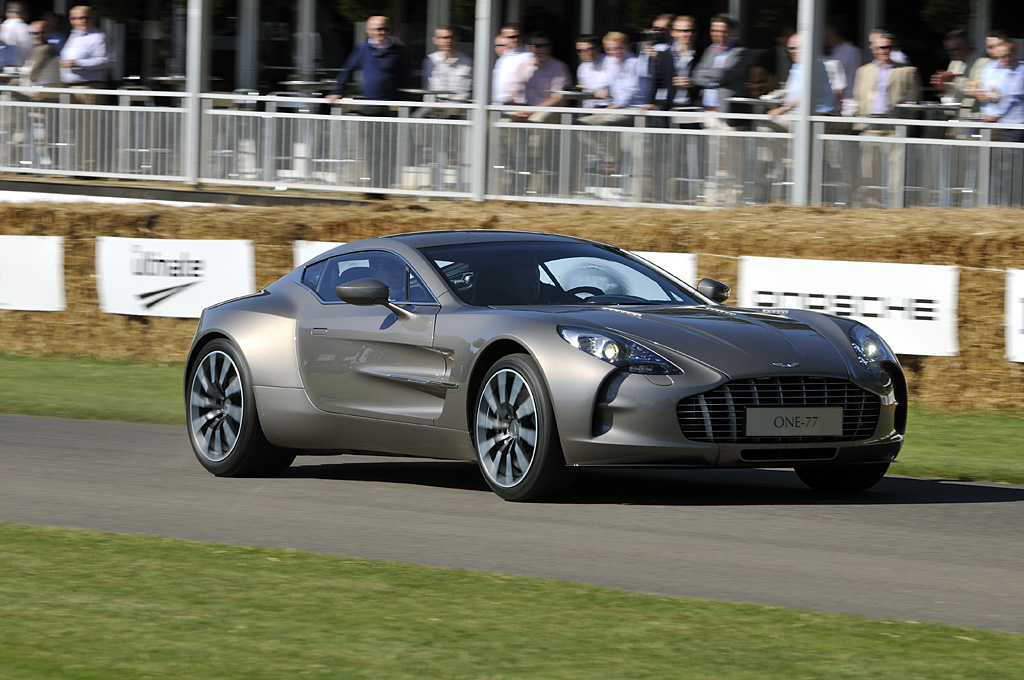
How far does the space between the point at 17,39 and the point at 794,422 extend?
59.3 feet

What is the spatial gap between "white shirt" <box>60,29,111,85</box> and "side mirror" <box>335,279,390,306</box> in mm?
14479

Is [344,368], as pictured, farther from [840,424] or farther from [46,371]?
[46,371]

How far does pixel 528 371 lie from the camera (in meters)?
8.73

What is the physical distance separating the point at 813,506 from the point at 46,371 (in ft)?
31.7

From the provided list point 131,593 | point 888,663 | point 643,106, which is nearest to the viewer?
point 888,663

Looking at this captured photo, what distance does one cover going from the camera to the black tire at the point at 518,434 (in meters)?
8.65

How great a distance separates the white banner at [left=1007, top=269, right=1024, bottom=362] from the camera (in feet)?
43.9

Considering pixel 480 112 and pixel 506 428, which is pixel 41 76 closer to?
pixel 480 112

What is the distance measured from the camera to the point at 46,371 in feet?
55.2

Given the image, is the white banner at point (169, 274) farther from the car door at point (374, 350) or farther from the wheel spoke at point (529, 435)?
the wheel spoke at point (529, 435)

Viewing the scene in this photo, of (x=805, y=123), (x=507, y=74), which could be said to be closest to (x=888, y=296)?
(x=805, y=123)

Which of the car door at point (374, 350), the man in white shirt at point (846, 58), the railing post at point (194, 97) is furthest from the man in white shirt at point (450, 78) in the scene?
the car door at point (374, 350)

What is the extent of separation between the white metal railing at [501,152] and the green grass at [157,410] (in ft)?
14.2

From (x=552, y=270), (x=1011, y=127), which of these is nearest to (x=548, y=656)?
(x=552, y=270)
